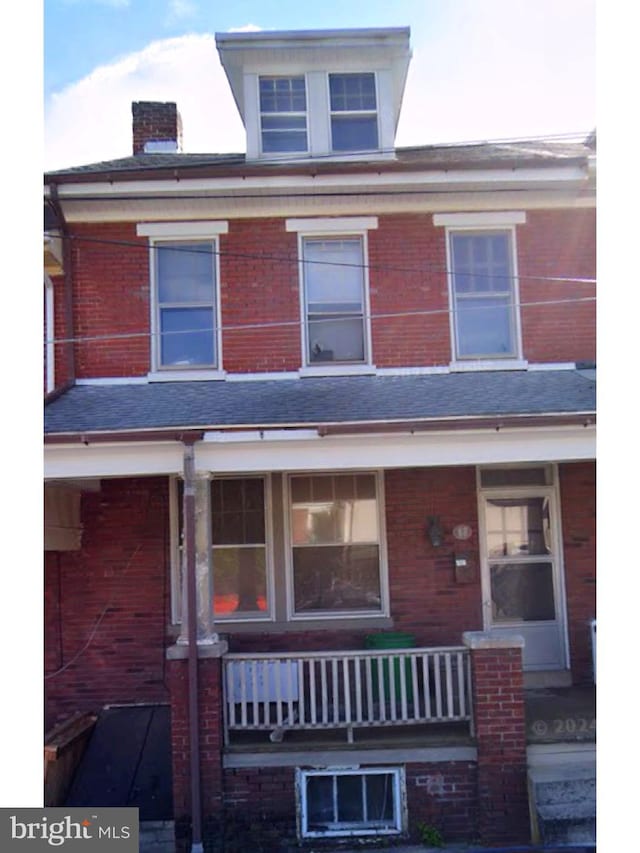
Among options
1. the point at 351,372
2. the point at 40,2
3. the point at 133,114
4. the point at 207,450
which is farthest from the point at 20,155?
the point at 133,114

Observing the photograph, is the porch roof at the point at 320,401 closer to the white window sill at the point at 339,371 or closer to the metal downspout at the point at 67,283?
the white window sill at the point at 339,371

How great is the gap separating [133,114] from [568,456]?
761cm

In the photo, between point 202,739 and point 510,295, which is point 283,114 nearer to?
point 510,295

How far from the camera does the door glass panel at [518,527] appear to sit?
341 inches

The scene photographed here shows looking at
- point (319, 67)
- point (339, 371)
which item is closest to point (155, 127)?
point (319, 67)

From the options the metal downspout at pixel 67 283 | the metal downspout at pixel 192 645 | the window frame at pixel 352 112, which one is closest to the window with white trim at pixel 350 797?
the metal downspout at pixel 192 645

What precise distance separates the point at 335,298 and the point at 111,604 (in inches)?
159

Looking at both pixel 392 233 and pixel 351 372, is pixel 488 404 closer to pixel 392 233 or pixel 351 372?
pixel 351 372

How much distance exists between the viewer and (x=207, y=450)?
6922mm

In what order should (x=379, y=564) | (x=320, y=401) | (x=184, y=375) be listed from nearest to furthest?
(x=320, y=401) < (x=379, y=564) < (x=184, y=375)

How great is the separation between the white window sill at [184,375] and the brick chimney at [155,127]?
387cm

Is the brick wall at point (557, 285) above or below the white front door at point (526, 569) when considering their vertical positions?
above

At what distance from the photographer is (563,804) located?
6293 millimetres

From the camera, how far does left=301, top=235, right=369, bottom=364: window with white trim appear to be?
29.1ft
